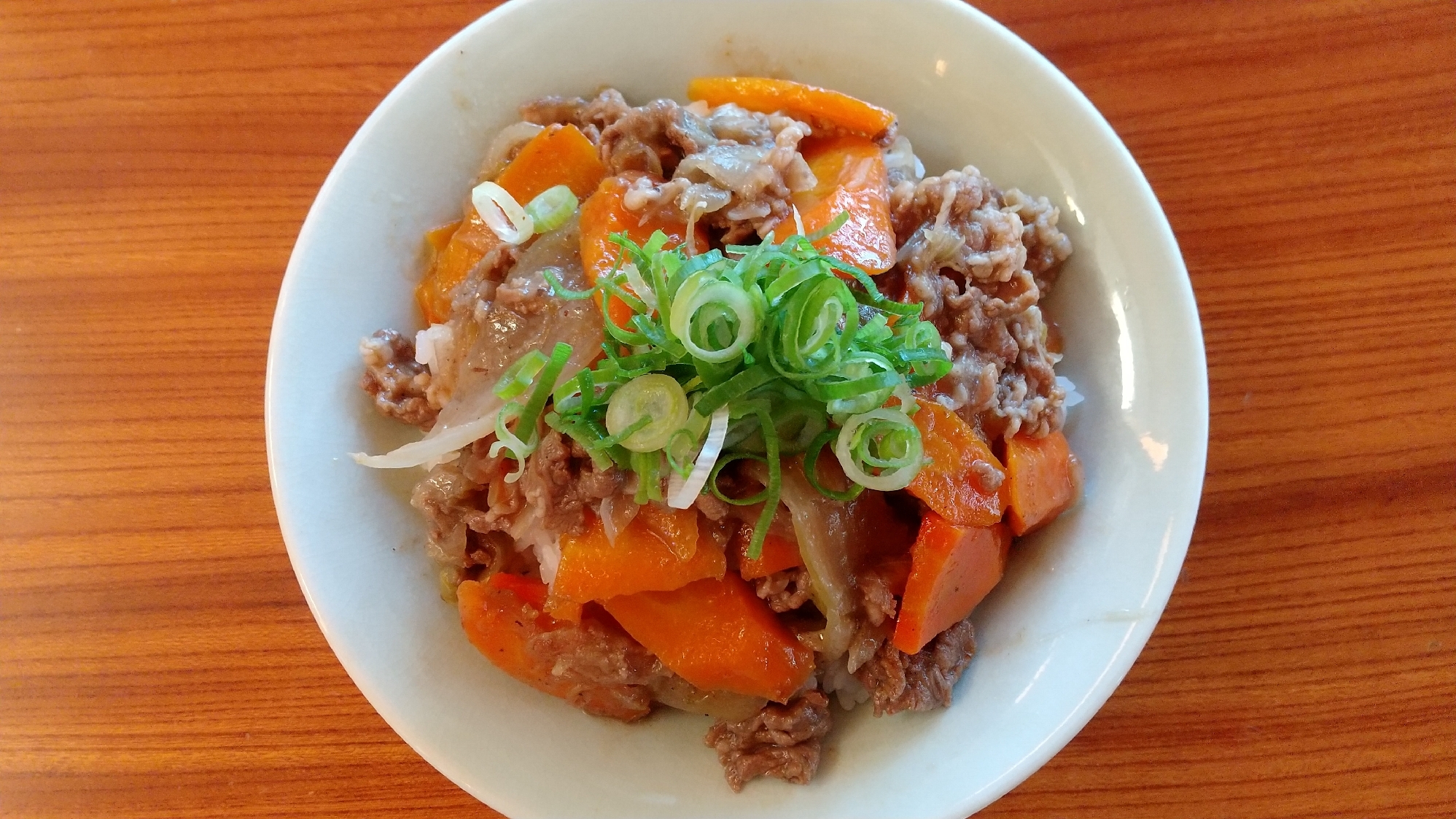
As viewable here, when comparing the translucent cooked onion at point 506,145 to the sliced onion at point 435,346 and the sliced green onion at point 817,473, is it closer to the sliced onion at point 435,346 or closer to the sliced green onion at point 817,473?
the sliced onion at point 435,346

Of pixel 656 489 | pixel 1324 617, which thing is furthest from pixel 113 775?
pixel 1324 617

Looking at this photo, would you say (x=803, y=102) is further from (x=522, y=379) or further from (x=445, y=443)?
(x=445, y=443)

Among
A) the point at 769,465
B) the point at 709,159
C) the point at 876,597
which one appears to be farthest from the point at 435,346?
the point at 876,597

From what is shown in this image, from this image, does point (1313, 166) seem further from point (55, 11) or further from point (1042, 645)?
point (55, 11)

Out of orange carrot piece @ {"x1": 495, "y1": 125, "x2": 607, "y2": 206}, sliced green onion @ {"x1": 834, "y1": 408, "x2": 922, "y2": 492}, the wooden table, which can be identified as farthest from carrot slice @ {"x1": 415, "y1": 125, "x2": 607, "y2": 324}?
sliced green onion @ {"x1": 834, "y1": 408, "x2": 922, "y2": 492}

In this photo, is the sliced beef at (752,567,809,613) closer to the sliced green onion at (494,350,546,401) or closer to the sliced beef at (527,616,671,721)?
the sliced beef at (527,616,671,721)

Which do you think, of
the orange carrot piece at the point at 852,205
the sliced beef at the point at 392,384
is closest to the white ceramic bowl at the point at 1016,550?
the sliced beef at the point at 392,384
